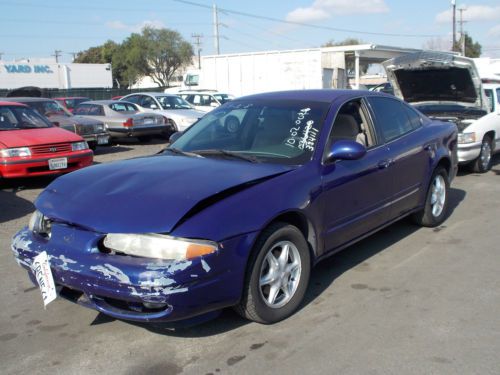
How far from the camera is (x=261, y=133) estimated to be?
4.45 m

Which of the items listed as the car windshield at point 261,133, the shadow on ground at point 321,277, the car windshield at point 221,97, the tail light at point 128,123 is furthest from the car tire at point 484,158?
the car windshield at point 221,97

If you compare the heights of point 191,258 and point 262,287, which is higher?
point 191,258

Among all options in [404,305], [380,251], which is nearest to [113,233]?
[404,305]

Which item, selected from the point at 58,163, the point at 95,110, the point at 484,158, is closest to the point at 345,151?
the point at 58,163

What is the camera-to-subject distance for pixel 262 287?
359 cm

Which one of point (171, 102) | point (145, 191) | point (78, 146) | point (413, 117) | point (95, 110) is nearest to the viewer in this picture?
point (145, 191)

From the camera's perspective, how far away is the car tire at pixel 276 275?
3.41 meters

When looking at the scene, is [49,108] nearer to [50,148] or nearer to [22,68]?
[50,148]

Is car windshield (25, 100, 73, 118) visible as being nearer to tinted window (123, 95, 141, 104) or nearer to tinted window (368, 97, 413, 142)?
tinted window (123, 95, 141, 104)

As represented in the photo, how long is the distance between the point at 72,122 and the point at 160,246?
1002 cm

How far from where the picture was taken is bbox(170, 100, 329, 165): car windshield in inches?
164

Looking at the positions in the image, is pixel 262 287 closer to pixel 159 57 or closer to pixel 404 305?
pixel 404 305

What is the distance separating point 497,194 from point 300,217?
5.39 meters

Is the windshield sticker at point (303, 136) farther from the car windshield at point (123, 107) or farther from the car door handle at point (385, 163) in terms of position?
the car windshield at point (123, 107)
